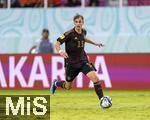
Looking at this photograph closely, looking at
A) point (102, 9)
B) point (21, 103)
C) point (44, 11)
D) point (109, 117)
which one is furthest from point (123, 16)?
point (109, 117)

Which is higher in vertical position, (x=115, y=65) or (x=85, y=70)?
(x=85, y=70)

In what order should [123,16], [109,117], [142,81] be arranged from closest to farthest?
1. [109,117]
2. [142,81]
3. [123,16]

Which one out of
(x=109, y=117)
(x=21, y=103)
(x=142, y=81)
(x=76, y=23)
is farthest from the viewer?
(x=142, y=81)

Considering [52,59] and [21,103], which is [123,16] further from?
[21,103]


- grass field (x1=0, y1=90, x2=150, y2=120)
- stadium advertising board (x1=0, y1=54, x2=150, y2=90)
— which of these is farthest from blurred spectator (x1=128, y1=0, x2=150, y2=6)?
grass field (x1=0, y1=90, x2=150, y2=120)

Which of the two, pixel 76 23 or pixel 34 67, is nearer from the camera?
pixel 76 23

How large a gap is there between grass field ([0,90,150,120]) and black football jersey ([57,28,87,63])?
3.98 feet

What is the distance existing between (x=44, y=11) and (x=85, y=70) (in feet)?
41.3

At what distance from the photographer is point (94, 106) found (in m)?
16.3

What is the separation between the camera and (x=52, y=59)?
22938 mm

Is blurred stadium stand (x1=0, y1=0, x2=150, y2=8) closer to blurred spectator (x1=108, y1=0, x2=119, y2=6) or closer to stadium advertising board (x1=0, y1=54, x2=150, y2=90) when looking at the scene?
blurred spectator (x1=108, y1=0, x2=119, y2=6)
